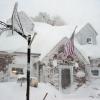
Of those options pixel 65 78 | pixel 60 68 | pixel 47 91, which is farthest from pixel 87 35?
pixel 47 91

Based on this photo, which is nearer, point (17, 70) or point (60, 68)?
point (17, 70)

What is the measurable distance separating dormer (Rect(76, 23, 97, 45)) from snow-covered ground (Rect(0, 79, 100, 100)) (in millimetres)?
892

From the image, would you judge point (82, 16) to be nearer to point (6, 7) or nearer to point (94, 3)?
point (94, 3)

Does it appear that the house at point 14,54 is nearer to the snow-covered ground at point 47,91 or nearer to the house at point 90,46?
the snow-covered ground at point 47,91

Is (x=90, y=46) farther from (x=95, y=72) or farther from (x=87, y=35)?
(x=95, y=72)

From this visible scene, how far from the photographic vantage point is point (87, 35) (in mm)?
6664

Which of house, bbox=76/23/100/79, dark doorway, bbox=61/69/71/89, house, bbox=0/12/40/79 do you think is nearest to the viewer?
house, bbox=0/12/40/79

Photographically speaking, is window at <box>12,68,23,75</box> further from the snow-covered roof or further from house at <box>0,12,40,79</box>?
the snow-covered roof

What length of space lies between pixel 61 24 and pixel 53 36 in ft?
1.49

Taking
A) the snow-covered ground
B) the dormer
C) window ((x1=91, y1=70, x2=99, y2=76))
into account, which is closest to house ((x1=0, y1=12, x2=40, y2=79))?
the snow-covered ground

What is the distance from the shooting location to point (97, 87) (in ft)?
22.1

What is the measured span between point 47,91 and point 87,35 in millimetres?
1580

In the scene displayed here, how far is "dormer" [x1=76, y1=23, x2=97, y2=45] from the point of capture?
6621 millimetres

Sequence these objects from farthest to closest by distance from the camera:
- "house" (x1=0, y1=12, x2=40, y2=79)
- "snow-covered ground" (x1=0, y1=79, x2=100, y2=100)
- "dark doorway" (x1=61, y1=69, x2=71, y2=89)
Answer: "dark doorway" (x1=61, y1=69, x2=71, y2=89) < "house" (x1=0, y1=12, x2=40, y2=79) < "snow-covered ground" (x1=0, y1=79, x2=100, y2=100)
